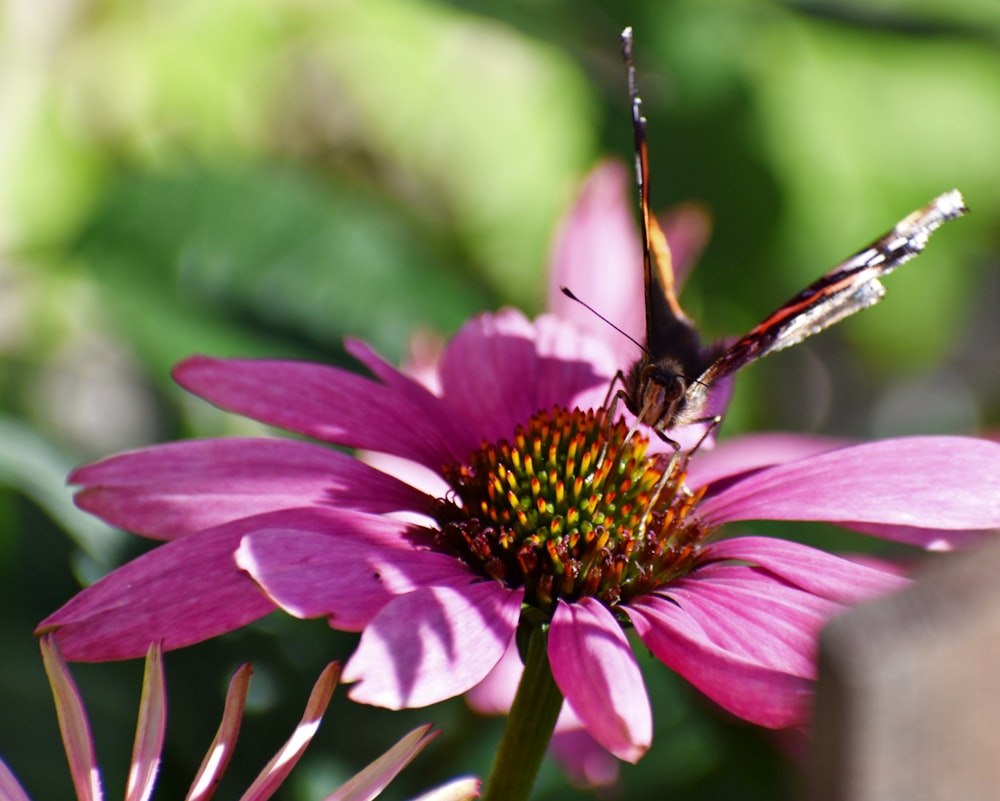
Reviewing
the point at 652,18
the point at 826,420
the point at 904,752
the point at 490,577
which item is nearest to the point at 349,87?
the point at 652,18

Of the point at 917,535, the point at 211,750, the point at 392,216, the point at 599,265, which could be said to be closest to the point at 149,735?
the point at 211,750

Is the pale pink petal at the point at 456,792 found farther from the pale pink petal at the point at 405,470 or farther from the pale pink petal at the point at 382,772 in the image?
the pale pink petal at the point at 405,470

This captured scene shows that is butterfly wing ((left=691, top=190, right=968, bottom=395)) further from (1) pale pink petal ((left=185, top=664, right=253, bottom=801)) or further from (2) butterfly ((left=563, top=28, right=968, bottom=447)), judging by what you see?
(1) pale pink petal ((left=185, top=664, right=253, bottom=801))

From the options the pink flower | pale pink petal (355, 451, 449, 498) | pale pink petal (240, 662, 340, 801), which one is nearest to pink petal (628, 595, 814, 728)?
the pink flower

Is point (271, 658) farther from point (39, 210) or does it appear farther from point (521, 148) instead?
point (521, 148)

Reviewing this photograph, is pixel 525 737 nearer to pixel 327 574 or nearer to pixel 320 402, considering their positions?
pixel 327 574
